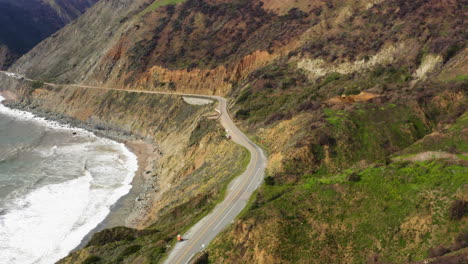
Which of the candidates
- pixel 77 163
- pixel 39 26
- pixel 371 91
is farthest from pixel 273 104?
pixel 39 26

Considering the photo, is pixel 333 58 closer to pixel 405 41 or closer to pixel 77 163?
pixel 405 41

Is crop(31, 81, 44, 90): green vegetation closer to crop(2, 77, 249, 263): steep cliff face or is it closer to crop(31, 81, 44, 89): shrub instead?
crop(31, 81, 44, 89): shrub

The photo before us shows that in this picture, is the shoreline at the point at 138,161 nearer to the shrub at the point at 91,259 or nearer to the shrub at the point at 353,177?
the shrub at the point at 91,259

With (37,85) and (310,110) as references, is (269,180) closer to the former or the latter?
(310,110)

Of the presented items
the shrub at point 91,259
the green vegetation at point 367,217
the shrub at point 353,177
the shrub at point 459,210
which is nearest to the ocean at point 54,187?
the shrub at point 91,259

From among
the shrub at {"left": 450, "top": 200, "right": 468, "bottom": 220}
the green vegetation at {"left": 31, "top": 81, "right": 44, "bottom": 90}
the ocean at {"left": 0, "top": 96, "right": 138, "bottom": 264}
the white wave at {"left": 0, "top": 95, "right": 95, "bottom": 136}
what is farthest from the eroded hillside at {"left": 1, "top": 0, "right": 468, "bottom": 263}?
the ocean at {"left": 0, "top": 96, "right": 138, "bottom": 264}

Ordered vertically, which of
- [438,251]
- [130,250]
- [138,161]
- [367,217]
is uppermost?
[130,250]

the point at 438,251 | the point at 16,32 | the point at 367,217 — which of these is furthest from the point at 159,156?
the point at 16,32

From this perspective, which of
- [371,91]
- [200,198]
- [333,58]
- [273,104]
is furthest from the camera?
[333,58]
